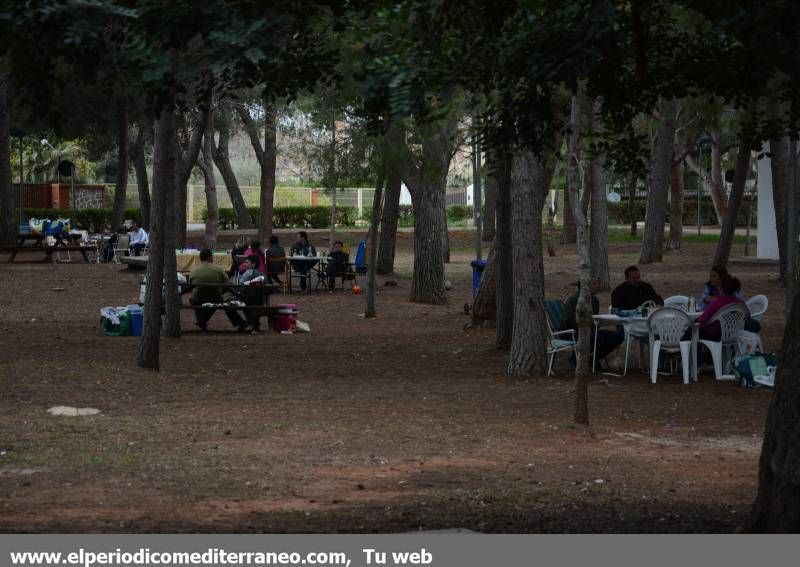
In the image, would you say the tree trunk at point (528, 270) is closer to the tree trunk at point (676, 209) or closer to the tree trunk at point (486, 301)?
the tree trunk at point (486, 301)

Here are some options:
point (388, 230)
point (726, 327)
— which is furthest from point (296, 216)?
point (726, 327)

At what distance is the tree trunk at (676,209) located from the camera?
42.0 meters

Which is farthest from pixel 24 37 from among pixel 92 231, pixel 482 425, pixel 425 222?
pixel 92 231

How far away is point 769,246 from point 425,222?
1339cm

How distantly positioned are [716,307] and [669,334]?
586 millimetres

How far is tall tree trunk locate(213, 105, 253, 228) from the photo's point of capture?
147 feet

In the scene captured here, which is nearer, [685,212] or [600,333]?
[600,333]

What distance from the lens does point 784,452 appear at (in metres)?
6.61

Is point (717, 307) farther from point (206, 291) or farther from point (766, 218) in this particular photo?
point (766, 218)

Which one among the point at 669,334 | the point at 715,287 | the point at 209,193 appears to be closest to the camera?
the point at 669,334

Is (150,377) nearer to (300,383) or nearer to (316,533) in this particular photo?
(300,383)

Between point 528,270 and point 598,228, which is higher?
point 598,228

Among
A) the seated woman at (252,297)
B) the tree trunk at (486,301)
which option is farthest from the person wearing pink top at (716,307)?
the seated woman at (252,297)

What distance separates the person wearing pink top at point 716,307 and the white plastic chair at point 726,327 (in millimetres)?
34
